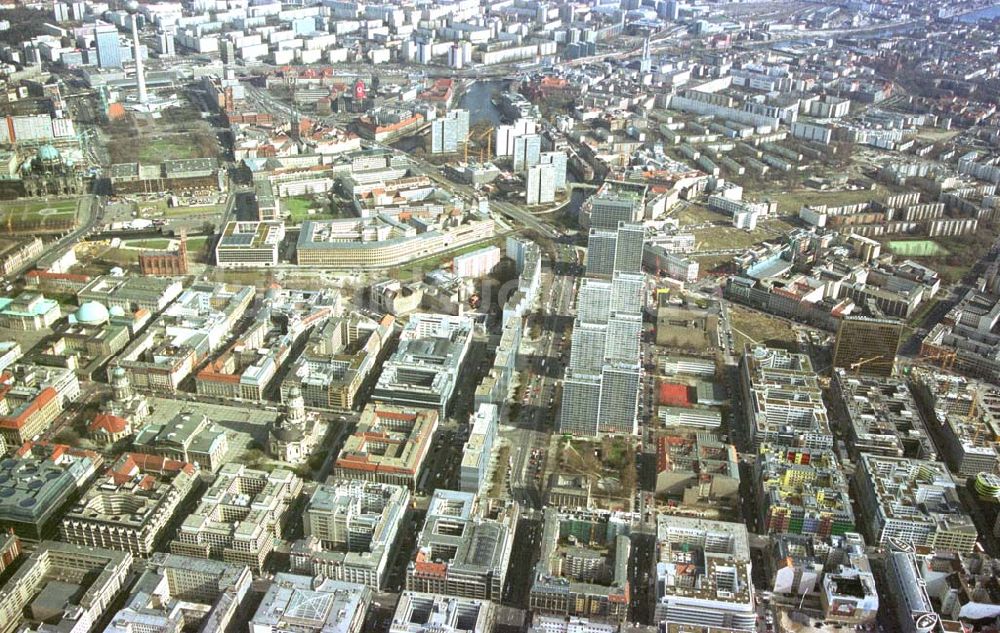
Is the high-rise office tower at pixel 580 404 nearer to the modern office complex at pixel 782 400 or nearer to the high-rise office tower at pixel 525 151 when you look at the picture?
the modern office complex at pixel 782 400

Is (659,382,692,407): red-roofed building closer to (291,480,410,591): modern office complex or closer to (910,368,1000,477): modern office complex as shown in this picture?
(910,368,1000,477): modern office complex

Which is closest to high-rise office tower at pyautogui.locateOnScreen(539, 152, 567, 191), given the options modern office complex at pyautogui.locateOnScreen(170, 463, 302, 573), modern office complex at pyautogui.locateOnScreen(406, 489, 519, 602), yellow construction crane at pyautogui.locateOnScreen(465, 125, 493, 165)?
yellow construction crane at pyautogui.locateOnScreen(465, 125, 493, 165)

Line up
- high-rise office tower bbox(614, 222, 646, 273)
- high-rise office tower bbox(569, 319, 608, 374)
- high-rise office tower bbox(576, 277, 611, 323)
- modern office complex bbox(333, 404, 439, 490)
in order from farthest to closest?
high-rise office tower bbox(614, 222, 646, 273)
high-rise office tower bbox(576, 277, 611, 323)
high-rise office tower bbox(569, 319, 608, 374)
modern office complex bbox(333, 404, 439, 490)

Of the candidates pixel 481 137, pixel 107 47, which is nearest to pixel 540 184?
pixel 481 137

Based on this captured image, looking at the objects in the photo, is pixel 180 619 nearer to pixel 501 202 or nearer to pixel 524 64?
pixel 501 202

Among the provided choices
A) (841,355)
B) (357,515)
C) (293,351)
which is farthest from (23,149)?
(841,355)
